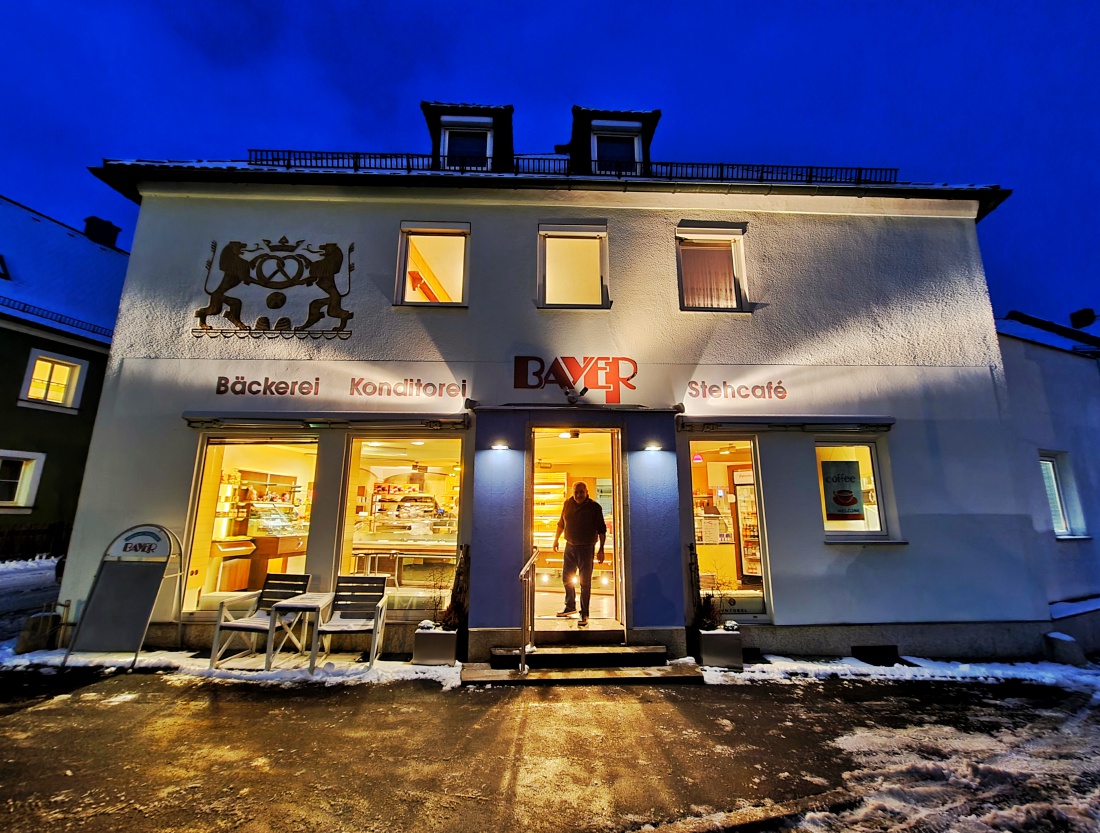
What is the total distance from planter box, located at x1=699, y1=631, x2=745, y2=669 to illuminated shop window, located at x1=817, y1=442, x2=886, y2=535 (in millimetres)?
2520

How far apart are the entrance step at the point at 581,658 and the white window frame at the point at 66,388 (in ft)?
57.4

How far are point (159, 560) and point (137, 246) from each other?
5.27 metres

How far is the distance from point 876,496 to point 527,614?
5884mm

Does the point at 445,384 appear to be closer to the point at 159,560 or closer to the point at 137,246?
the point at 159,560

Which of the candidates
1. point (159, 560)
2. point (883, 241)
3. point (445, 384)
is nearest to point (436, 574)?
point (445, 384)

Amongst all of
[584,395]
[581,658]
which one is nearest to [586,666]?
[581,658]

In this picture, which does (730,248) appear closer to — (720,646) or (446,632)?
(720,646)

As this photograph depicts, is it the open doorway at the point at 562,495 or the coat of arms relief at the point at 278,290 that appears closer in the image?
the coat of arms relief at the point at 278,290

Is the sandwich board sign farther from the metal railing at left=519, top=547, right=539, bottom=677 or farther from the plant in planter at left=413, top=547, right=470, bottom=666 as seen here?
the metal railing at left=519, top=547, right=539, bottom=677

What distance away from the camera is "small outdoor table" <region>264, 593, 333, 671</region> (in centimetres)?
594

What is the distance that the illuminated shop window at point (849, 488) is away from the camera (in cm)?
747

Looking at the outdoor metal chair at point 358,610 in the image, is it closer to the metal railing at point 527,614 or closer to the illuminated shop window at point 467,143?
the metal railing at point 527,614

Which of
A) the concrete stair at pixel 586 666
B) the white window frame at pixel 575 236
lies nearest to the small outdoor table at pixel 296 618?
the concrete stair at pixel 586 666

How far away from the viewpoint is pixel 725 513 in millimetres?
8344
